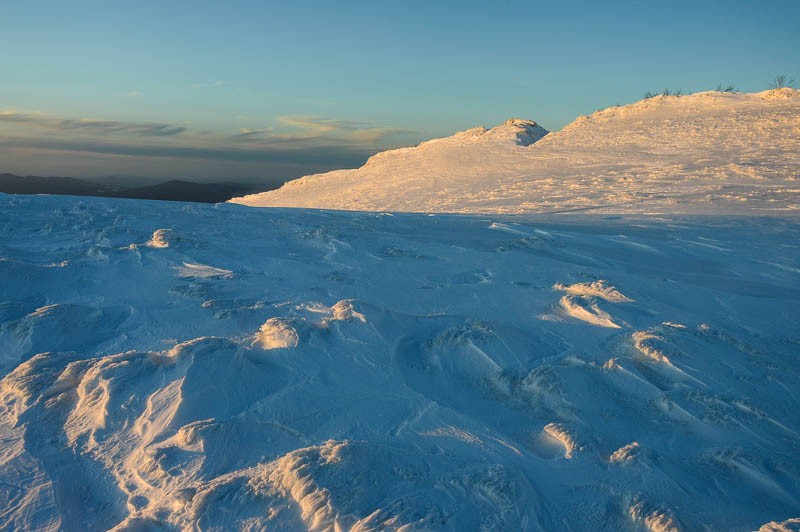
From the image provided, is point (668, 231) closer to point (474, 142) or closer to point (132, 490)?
point (132, 490)

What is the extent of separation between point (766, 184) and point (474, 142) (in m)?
12.3

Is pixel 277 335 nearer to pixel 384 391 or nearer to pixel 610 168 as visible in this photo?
pixel 384 391

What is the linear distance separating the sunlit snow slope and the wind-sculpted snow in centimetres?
626

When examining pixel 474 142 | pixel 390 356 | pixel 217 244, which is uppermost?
pixel 474 142

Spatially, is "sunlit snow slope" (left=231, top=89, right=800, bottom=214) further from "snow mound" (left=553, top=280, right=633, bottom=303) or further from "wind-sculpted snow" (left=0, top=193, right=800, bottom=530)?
"wind-sculpted snow" (left=0, top=193, right=800, bottom=530)

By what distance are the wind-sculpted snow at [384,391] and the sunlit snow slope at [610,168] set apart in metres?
6.26

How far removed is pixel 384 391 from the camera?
351cm

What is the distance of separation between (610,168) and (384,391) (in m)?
14.5

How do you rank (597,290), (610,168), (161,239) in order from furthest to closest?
(610,168), (161,239), (597,290)

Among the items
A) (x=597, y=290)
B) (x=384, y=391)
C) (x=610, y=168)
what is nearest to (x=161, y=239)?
(x=384, y=391)

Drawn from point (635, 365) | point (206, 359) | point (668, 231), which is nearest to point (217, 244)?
point (206, 359)

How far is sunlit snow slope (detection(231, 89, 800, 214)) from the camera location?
12.1 m

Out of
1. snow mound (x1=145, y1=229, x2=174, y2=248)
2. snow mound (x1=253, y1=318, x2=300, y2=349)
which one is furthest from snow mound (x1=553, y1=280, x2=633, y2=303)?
snow mound (x1=145, y1=229, x2=174, y2=248)

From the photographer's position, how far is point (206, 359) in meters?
3.52
